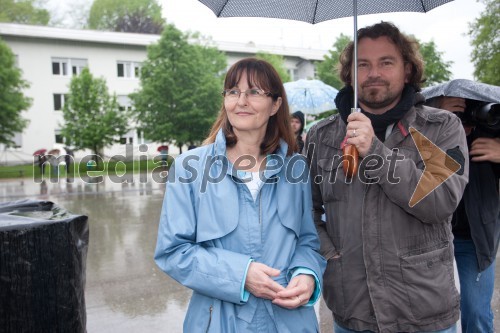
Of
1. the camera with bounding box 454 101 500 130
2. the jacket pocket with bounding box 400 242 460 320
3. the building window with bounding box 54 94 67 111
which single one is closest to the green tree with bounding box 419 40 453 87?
the camera with bounding box 454 101 500 130

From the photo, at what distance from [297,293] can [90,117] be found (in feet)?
96.1

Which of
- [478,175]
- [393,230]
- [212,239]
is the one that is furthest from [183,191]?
[478,175]

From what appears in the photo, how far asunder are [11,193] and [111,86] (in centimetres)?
2587

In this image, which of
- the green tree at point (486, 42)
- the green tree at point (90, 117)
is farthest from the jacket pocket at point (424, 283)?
the green tree at point (90, 117)

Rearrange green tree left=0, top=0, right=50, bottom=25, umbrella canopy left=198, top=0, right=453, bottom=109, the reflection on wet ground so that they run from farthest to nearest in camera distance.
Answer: green tree left=0, top=0, right=50, bottom=25
the reflection on wet ground
umbrella canopy left=198, top=0, right=453, bottom=109

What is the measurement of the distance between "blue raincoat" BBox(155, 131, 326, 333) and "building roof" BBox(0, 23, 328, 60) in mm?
35913

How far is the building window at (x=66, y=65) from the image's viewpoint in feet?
125

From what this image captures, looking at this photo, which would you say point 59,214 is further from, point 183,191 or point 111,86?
point 111,86

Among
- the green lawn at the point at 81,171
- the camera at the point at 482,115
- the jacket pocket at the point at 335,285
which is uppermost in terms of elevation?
the camera at the point at 482,115

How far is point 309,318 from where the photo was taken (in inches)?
82.7

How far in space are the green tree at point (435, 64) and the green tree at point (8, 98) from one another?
23667mm

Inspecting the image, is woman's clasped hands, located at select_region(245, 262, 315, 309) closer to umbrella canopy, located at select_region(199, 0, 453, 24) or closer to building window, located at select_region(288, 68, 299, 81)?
umbrella canopy, located at select_region(199, 0, 453, 24)

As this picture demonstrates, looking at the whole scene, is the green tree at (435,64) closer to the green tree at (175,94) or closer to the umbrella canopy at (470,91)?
the green tree at (175,94)

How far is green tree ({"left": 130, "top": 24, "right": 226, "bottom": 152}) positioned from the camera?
2839 cm
